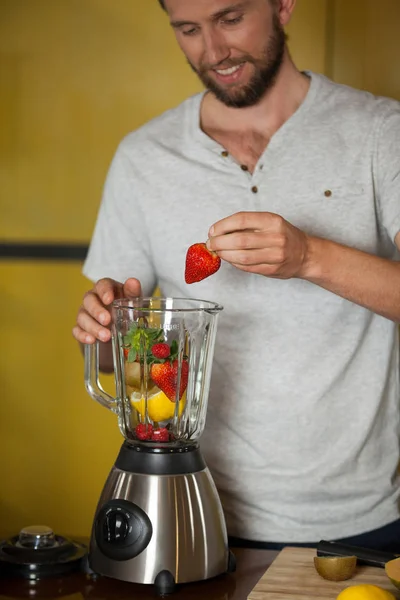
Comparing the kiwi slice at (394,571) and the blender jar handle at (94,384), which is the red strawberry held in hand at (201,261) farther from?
the kiwi slice at (394,571)

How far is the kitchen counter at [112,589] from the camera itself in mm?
1029

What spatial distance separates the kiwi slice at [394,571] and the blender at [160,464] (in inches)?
8.2

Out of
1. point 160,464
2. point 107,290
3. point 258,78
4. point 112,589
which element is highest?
point 258,78

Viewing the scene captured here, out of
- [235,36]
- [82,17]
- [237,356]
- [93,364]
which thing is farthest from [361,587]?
[82,17]

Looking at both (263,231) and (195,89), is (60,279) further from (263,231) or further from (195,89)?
(263,231)

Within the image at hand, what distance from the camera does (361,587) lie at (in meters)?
0.94

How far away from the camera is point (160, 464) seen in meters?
1.05

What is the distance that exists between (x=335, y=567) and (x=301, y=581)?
5 centimetres

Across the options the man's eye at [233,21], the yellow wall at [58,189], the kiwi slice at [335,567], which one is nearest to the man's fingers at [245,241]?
the kiwi slice at [335,567]

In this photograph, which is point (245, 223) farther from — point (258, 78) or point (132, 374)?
point (258, 78)

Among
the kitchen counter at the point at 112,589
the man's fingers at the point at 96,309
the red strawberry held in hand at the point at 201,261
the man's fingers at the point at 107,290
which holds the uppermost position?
the red strawberry held in hand at the point at 201,261

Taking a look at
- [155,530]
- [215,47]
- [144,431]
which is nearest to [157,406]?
[144,431]

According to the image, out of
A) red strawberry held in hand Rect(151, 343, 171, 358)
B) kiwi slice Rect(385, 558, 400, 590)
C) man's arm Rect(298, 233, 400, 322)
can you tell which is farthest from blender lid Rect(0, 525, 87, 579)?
man's arm Rect(298, 233, 400, 322)

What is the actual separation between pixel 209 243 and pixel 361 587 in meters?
0.47
